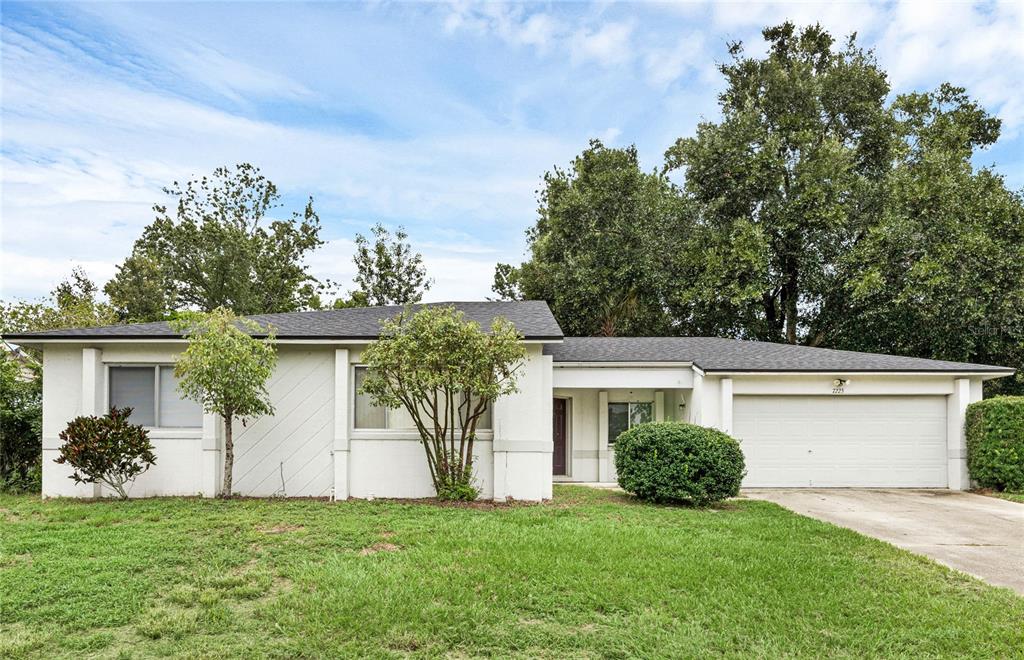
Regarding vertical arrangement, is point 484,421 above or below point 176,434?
above

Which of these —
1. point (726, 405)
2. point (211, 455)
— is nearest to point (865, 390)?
point (726, 405)

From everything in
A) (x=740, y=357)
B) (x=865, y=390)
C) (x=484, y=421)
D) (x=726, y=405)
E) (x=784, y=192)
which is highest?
(x=784, y=192)

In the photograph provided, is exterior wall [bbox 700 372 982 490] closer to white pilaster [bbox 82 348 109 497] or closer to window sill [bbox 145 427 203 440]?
window sill [bbox 145 427 203 440]

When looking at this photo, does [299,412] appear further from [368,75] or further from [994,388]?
[994,388]

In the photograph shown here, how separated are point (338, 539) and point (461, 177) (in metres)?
15.1

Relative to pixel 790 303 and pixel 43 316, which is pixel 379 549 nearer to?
pixel 790 303

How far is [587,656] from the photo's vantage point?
4191 mm

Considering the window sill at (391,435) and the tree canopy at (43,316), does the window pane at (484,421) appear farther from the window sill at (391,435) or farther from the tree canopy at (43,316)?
the tree canopy at (43,316)

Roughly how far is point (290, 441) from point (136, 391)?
108 inches

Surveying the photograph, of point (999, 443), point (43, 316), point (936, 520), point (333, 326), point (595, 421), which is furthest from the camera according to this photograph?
point (43, 316)

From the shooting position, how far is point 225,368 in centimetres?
920

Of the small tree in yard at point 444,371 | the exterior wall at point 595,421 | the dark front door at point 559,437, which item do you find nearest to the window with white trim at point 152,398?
the small tree in yard at point 444,371

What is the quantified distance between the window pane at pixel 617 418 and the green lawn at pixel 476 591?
6.08 metres

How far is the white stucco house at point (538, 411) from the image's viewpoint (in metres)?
10.2
